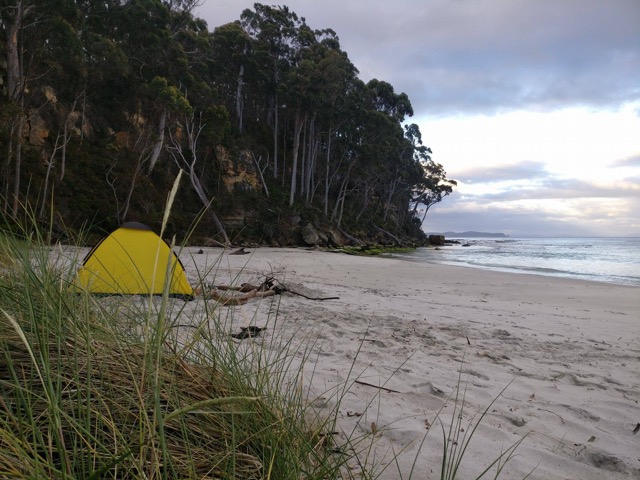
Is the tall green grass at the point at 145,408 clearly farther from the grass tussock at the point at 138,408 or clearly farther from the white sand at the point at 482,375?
the white sand at the point at 482,375

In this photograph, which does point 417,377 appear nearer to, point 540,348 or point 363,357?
point 363,357

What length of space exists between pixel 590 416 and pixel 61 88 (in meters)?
22.2

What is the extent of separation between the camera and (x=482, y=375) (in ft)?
9.03

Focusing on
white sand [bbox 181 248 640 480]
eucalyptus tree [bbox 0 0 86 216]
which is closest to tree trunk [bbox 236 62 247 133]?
eucalyptus tree [bbox 0 0 86 216]

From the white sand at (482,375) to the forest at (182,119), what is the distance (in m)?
7.11

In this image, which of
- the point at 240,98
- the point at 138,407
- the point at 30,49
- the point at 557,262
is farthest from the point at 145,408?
the point at 240,98

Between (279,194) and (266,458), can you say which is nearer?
(266,458)

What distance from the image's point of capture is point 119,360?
129 centimetres

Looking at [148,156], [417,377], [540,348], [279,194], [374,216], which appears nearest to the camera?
[417,377]

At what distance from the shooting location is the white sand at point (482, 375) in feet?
5.72

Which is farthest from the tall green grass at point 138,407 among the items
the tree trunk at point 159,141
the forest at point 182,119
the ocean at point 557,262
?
the tree trunk at point 159,141

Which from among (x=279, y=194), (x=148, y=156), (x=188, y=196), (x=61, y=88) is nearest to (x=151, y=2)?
(x=61, y=88)

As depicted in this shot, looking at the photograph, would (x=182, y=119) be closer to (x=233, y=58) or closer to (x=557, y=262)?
(x=233, y=58)

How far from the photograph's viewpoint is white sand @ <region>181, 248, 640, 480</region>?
1.74m
